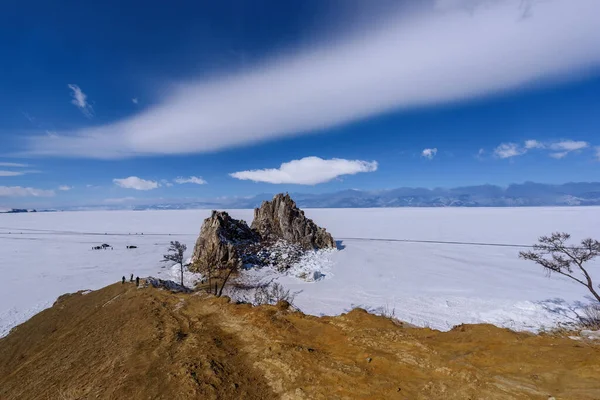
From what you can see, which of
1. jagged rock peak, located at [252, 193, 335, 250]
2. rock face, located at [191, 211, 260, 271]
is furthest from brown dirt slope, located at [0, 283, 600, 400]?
jagged rock peak, located at [252, 193, 335, 250]

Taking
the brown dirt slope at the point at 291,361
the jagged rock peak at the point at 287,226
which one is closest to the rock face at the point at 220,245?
the jagged rock peak at the point at 287,226

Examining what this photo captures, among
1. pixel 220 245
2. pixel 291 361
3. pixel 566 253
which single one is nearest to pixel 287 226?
pixel 220 245

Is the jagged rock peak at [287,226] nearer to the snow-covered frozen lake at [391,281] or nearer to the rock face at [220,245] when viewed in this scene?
the snow-covered frozen lake at [391,281]

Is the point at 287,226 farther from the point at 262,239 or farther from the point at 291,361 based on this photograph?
the point at 291,361

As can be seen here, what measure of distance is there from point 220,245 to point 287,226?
16074mm

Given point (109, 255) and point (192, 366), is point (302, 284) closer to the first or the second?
point (192, 366)

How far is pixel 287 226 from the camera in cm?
5766

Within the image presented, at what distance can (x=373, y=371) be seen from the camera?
883 centimetres

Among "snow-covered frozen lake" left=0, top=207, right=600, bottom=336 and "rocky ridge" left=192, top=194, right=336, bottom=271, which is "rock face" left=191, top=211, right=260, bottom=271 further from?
"snow-covered frozen lake" left=0, top=207, right=600, bottom=336

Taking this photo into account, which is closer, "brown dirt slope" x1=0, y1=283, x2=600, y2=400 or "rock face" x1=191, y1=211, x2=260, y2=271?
"brown dirt slope" x1=0, y1=283, x2=600, y2=400

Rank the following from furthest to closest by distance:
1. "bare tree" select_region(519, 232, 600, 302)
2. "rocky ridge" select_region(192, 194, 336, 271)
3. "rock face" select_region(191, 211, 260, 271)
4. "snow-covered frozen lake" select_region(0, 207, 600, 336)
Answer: "rocky ridge" select_region(192, 194, 336, 271) < "rock face" select_region(191, 211, 260, 271) < "snow-covered frozen lake" select_region(0, 207, 600, 336) < "bare tree" select_region(519, 232, 600, 302)

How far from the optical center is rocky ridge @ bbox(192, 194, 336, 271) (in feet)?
149

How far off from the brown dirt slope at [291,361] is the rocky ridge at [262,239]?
3024 cm

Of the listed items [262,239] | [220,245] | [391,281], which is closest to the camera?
[391,281]
